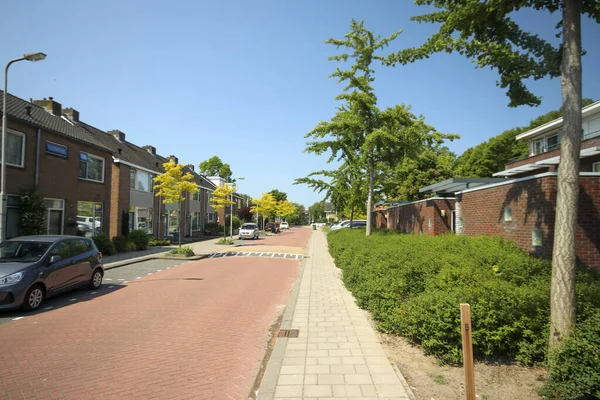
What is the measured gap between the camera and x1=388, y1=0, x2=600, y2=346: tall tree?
153 inches

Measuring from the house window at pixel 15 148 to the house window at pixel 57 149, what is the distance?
1326 millimetres

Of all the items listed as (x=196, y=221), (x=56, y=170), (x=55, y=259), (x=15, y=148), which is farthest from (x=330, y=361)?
(x=196, y=221)

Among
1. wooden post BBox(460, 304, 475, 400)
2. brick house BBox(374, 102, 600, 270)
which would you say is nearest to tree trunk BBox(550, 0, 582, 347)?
wooden post BBox(460, 304, 475, 400)

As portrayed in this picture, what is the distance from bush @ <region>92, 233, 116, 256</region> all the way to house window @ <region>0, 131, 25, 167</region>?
4.78 m

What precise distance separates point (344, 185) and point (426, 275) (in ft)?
32.2

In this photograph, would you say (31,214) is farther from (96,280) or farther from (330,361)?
(330,361)

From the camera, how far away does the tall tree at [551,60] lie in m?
3.88

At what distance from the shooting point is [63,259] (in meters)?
8.66

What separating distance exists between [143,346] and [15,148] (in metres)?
13.6

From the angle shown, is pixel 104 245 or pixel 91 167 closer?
pixel 104 245

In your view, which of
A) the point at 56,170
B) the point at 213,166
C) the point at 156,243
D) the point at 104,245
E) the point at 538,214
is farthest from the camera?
the point at 213,166

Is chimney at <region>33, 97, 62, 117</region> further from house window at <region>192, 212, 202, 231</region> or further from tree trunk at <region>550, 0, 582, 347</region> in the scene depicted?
tree trunk at <region>550, 0, 582, 347</region>

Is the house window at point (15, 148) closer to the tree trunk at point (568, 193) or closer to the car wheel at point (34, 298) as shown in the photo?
the car wheel at point (34, 298)

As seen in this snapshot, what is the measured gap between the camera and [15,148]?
14.5m
